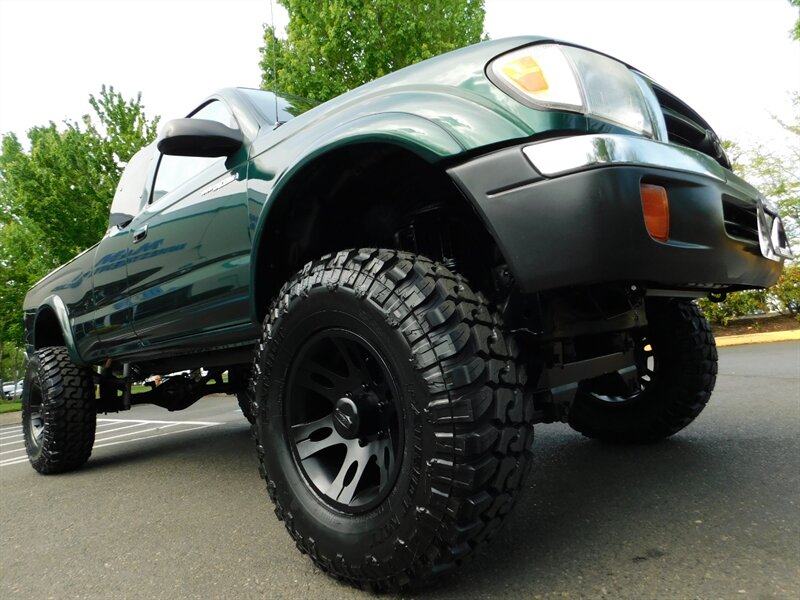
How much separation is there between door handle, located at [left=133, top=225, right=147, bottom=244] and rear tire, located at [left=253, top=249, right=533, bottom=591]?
1.37 metres

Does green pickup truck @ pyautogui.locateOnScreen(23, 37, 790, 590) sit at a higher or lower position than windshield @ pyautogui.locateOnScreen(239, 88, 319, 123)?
lower

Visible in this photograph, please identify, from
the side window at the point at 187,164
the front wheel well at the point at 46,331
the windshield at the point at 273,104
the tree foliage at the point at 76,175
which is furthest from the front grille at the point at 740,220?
the tree foliage at the point at 76,175

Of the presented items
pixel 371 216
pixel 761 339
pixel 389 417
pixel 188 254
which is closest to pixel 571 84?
pixel 371 216

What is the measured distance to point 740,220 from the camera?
1.68 meters

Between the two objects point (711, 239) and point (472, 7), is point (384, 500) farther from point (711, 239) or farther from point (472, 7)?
point (472, 7)

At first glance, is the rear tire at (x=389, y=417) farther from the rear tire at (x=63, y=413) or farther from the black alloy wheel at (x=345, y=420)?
the rear tire at (x=63, y=413)

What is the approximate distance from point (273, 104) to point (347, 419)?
1723 mm

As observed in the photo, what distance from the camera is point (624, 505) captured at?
6.61 feet

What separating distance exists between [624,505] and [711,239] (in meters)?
1.02

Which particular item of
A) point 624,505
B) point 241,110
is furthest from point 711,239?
point 241,110

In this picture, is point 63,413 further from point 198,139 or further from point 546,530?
point 546,530

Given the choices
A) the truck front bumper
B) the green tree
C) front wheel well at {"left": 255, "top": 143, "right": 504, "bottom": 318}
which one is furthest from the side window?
the green tree

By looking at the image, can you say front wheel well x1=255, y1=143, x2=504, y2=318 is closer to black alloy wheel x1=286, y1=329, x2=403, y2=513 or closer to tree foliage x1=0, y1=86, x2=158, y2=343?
black alloy wheel x1=286, y1=329, x2=403, y2=513

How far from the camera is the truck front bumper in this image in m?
1.34
